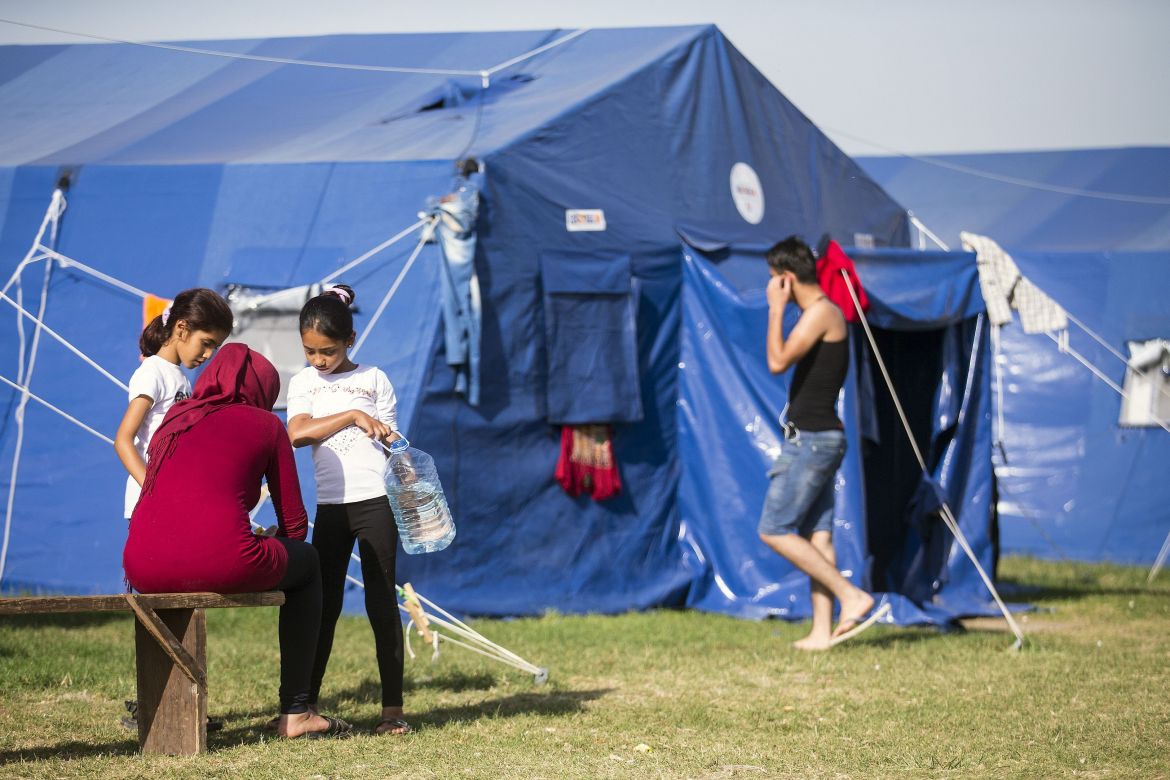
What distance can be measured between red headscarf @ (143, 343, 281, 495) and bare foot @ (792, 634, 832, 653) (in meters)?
3.03

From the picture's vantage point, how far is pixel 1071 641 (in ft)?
21.2

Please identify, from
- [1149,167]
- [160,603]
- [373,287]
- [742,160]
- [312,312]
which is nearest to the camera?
[160,603]

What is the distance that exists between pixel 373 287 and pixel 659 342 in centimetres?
174

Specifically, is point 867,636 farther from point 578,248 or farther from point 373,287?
point 373,287

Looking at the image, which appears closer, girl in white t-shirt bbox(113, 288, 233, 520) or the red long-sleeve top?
the red long-sleeve top

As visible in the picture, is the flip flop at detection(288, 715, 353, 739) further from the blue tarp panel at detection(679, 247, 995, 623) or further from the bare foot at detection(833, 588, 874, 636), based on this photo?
the blue tarp panel at detection(679, 247, 995, 623)

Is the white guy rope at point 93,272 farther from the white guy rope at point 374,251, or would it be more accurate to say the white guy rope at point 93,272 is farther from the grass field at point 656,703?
the grass field at point 656,703

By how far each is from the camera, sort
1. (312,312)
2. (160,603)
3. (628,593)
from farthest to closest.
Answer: (628,593) → (312,312) → (160,603)

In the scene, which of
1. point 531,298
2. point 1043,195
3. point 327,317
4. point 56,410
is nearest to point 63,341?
point 56,410

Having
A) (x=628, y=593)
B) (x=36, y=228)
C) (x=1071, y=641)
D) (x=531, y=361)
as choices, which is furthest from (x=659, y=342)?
(x=36, y=228)

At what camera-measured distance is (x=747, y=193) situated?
8383 mm

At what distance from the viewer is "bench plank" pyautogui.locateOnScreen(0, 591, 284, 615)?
11.9 feet

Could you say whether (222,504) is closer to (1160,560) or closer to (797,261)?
(797,261)

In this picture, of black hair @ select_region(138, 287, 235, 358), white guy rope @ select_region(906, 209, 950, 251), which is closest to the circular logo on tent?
white guy rope @ select_region(906, 209, 950, 251)
